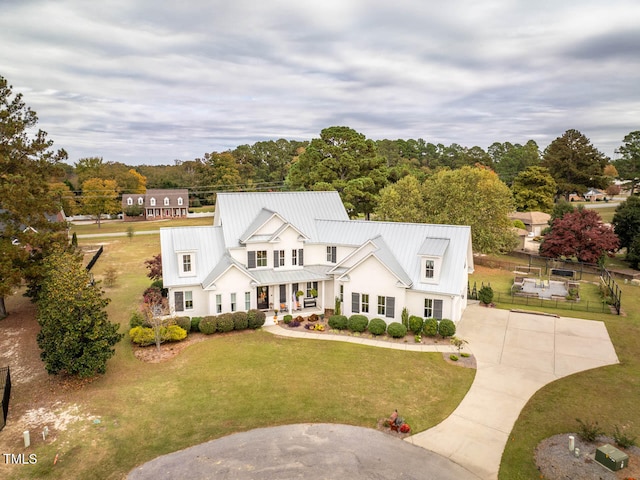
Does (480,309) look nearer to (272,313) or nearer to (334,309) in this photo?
(334,309)

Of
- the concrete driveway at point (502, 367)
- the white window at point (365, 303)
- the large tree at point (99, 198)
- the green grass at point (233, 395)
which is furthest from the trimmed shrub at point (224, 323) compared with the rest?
the large tree at point (99, 198)

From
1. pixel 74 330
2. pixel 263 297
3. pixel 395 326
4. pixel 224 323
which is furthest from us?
pixel 263 297

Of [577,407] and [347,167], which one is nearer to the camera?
[577,407]

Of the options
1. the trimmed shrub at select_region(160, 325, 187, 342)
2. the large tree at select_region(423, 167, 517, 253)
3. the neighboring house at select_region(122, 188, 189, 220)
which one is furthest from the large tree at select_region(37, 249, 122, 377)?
the neighboring house at select_region(122, 188, 189, 220)

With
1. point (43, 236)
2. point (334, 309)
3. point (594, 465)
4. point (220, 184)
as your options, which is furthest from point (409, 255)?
point (220, 184)

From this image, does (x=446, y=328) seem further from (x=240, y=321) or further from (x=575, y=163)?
(x=575, y=163)

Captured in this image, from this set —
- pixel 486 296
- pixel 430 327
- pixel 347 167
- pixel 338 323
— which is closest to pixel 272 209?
pixel 338 323

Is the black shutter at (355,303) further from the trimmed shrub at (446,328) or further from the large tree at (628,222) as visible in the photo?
the large tree at (628,222)
